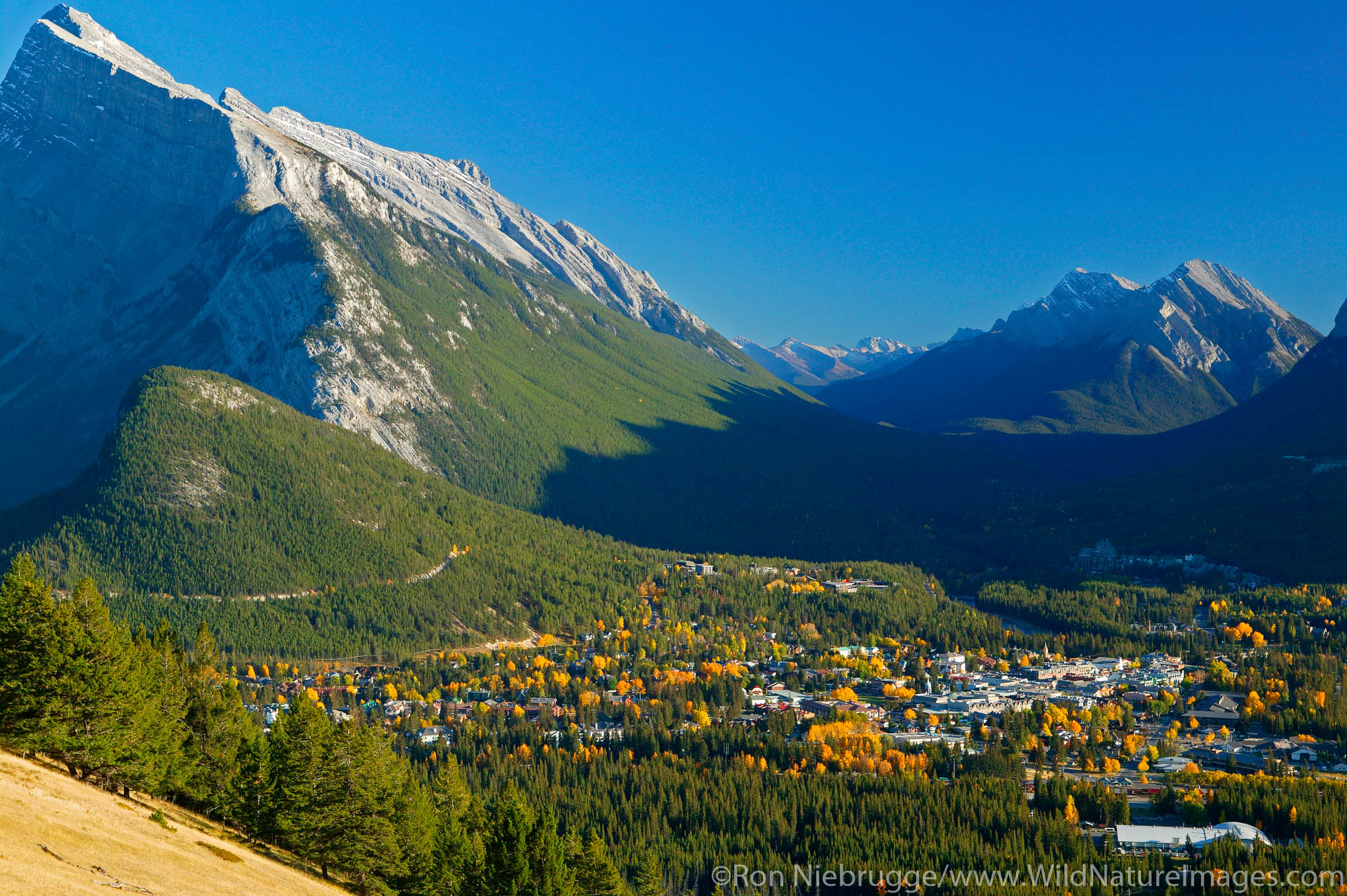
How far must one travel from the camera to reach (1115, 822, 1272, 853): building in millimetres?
104562

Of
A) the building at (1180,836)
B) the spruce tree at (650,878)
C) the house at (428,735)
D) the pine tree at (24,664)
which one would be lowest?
the spruce tree at (650,878)

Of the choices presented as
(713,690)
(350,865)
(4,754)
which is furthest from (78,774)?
(713,690)

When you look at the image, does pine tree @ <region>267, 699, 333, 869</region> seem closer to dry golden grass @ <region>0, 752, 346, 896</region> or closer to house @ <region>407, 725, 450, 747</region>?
dry golden grass @ <region>0, 752, 346, 896</region>

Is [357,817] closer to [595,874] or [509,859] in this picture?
[509,859]

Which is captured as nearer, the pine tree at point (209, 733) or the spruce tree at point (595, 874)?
the pine tree at point (209, 733)

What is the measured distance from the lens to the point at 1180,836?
106312 mm

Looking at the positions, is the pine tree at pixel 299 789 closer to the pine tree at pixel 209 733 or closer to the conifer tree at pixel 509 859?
the pine tree at pixel 209 733

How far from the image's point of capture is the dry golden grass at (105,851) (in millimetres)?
44312

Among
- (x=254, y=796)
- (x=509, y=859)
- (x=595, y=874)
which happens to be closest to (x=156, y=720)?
(x=254, y=796)

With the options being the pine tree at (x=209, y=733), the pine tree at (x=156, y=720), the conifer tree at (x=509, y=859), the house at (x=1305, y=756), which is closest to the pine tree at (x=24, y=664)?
the pine tree at (x=156, y=720)

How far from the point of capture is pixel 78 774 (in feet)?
207

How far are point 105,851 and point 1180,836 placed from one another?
97.3 m

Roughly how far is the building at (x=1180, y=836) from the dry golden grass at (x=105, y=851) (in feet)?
257

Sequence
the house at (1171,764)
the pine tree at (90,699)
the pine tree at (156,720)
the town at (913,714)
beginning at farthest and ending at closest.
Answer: the house at (1171,764), the town at (913,714), the pine tree at (156,720), the pine tree at (90,699)
